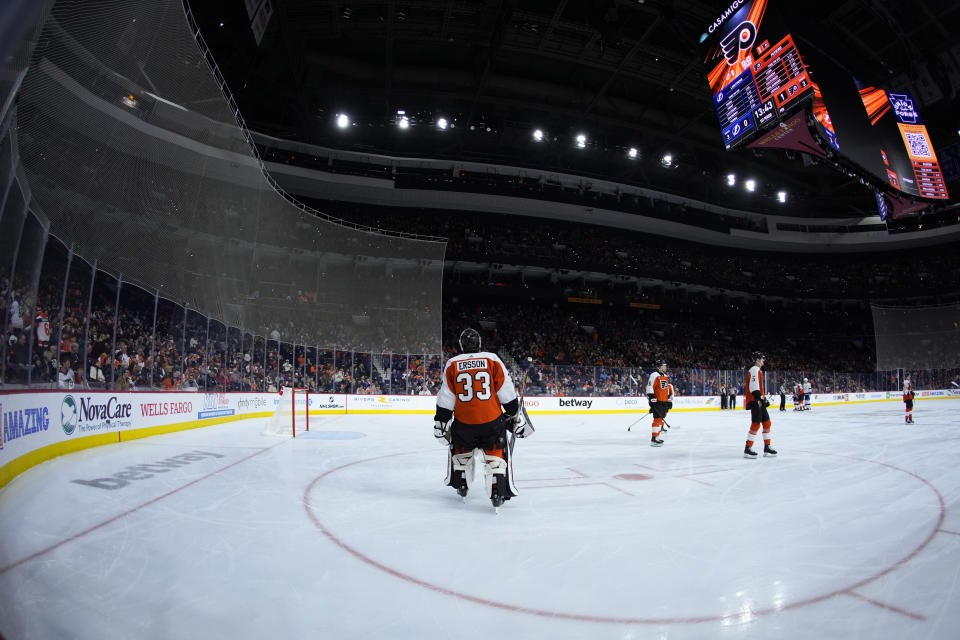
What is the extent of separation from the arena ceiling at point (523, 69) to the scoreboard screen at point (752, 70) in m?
1.01

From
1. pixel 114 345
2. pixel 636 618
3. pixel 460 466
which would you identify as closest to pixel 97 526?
pixel 460 466

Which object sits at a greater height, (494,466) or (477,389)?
(477,389)

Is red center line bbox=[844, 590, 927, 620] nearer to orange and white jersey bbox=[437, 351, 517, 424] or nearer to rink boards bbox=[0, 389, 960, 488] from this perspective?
orange and white jersey bbox=[437, 351, 517, 424]

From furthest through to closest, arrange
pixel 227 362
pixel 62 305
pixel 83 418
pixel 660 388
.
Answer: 1. pixel 227 362
2. pixel 660 388
3. pixel 83 418
4. pixel 62 305

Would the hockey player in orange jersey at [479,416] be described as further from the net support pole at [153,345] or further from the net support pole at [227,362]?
the net support pole at [227,362]

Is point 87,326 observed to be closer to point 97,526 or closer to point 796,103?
point 97,526

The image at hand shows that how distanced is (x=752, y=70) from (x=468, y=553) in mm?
13315

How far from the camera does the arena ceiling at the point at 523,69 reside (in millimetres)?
17141

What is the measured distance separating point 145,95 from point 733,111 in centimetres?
1242

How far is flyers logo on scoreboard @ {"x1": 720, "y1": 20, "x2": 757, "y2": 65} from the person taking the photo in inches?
458

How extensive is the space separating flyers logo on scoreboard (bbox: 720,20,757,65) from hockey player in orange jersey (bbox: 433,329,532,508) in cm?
1208

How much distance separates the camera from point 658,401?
29.1 feet

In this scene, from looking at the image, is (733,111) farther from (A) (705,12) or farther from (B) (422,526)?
(B) (422,526)

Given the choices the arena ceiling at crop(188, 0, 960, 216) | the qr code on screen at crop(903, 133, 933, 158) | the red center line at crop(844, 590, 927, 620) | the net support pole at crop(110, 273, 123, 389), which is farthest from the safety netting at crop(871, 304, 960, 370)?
the net support pole at crop(110, 273, 123, 389)
